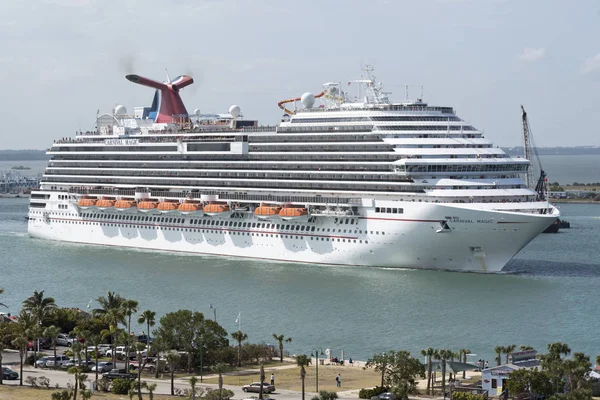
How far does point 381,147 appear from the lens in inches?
2960

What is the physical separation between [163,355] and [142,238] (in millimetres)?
41169

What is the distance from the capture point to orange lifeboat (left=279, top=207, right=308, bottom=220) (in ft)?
260

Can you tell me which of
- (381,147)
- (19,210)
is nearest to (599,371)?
(381,147)

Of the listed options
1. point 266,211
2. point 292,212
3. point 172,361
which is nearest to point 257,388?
point 172,361

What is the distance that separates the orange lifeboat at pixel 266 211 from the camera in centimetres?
8131

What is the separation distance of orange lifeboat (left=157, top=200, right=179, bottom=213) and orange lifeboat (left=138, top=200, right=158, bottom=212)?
3.18 feet

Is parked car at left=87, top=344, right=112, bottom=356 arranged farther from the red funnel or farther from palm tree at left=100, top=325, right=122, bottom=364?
the red funnel

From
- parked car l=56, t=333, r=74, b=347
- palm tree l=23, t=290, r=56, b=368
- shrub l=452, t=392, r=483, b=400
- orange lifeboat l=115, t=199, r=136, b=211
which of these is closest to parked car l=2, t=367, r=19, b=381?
palm tree l=23, t=290, r=56, b=368

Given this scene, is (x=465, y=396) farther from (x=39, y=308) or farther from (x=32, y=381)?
(x=39, y=308)

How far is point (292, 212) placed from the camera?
260 ft

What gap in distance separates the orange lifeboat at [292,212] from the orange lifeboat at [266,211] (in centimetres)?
128

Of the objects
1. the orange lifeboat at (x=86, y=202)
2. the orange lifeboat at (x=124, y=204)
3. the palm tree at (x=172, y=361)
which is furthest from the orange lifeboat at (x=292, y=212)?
the palm tree at (x=172, y=361)

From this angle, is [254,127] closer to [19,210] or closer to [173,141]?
[173,141]

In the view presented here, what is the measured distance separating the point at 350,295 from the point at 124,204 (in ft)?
107
